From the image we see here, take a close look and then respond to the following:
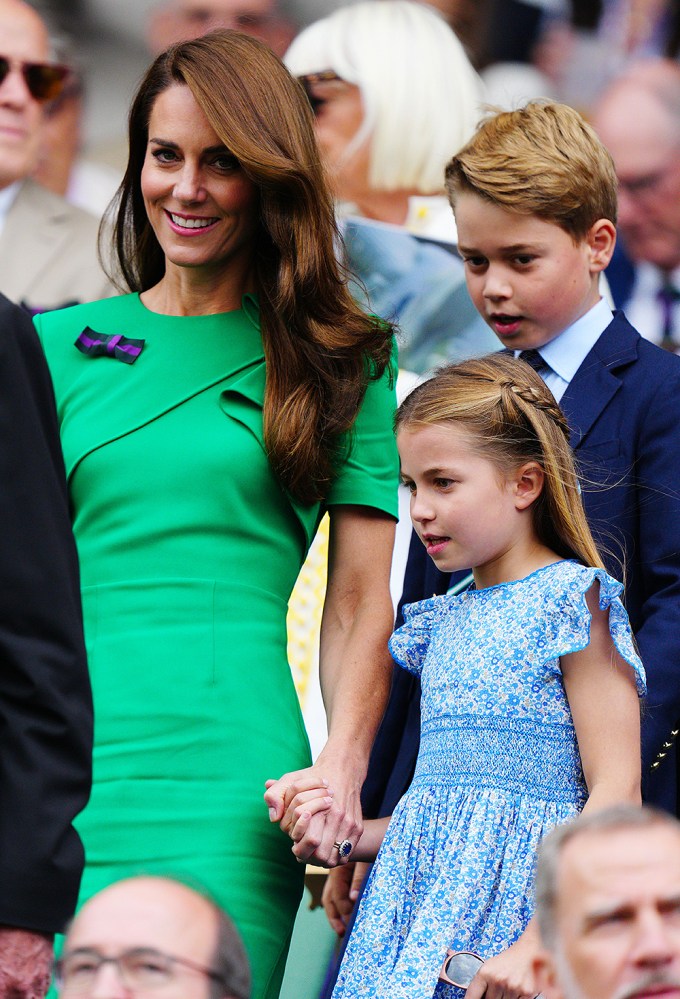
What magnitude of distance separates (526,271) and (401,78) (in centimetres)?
217

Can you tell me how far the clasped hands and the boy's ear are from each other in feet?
3.67

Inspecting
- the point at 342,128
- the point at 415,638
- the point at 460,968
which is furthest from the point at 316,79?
the point at 460,968

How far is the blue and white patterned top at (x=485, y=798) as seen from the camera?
273 cm

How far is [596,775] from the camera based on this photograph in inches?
108

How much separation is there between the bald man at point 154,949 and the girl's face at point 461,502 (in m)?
0.93

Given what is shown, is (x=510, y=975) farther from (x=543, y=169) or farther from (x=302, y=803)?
(x=543, y=169)

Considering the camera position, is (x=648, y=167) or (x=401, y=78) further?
(x=401, y=78)

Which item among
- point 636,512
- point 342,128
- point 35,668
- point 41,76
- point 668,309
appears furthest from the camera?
point 41,76

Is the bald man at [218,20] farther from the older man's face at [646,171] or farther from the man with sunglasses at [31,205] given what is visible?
the older man's face at [646,171]

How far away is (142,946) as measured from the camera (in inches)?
82.1

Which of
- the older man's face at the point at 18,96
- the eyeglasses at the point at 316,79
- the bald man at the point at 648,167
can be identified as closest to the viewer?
the bald man at the point at 648,167

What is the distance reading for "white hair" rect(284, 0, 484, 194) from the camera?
5.17 m

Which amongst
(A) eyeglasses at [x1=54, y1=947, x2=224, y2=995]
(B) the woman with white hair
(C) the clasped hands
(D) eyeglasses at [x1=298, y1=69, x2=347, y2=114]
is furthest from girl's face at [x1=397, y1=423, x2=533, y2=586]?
(D) eyeglasses at [x1=298, y1=69, x2=347, y2=114]

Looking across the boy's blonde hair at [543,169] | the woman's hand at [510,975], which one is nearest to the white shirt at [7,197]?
the boy's blonde hair at [543,169]
